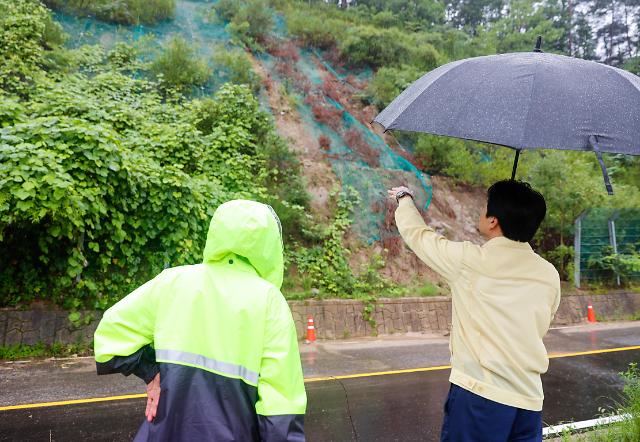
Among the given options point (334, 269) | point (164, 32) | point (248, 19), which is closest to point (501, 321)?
point (334, 269)

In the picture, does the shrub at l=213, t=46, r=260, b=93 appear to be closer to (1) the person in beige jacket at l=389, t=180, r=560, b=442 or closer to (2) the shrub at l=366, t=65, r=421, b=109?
(2) the shrub at l=366, t=65, r=421, b=109

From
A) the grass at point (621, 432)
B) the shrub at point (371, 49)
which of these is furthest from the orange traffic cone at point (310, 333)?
the shrub at point (371, 49)

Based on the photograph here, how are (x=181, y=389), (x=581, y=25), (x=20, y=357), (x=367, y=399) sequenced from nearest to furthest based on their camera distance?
(x=181, y=389)
(x=367, y=399)
(x=20, y=357)
(x=581, y=25)

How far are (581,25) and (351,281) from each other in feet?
101

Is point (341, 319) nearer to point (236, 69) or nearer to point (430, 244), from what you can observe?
point (430, 244)

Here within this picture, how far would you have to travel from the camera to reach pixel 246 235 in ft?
6.31

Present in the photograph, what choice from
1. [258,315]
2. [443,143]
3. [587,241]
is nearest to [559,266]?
[587,241]

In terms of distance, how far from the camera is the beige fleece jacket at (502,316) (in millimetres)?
2180

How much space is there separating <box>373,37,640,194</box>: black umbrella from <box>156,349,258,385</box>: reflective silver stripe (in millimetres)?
1553

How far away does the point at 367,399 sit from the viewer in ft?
19.0

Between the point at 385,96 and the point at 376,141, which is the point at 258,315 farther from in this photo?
the point at 385,96

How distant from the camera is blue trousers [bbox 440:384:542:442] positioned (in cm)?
218

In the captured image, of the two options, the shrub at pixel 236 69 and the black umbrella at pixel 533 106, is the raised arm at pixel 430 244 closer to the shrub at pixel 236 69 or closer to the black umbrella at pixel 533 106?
the black umbrella at pixel 533 106

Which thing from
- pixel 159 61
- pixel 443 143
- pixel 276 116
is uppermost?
pixel 159 61
